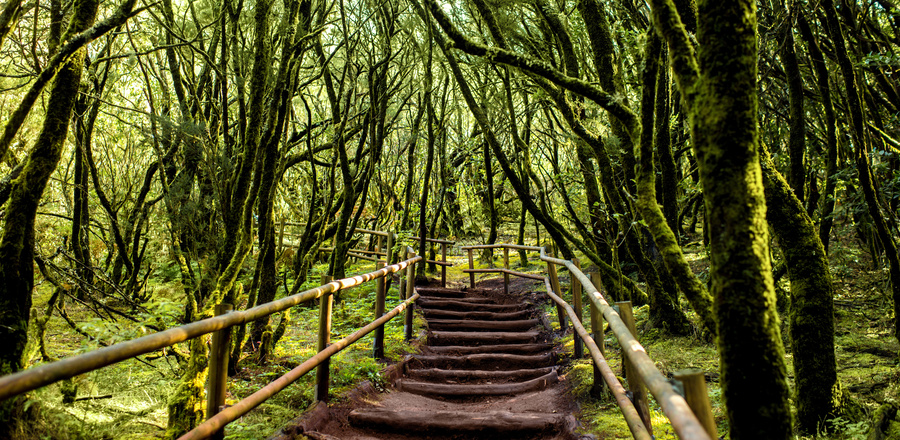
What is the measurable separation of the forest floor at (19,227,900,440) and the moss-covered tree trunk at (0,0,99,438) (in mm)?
273

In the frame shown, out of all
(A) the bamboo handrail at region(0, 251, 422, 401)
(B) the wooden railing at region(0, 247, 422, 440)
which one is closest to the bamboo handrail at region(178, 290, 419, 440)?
(B) the wooden railing at region(0, 247, 422, 440)

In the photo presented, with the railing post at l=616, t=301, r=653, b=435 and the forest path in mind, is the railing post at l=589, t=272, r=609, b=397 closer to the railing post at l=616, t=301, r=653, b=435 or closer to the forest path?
the forest path

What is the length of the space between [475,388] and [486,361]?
3.43ft

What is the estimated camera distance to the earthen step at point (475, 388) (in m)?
4.55

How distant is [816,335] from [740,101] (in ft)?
6.68

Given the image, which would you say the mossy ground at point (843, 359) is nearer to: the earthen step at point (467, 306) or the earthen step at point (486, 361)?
the earthen step at point (486, 361)

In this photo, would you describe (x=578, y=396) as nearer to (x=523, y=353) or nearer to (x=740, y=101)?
(x=523, y=353)

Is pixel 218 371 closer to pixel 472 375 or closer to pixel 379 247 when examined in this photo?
pixel 472 375

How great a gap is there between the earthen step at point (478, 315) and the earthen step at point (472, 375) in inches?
89.2

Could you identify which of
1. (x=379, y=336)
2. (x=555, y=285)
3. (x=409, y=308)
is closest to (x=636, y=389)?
(x=379, y=336)

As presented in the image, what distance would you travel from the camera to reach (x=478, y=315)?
7594 millimetres

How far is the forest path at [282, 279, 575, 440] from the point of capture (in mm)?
3381

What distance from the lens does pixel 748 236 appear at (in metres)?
1.44

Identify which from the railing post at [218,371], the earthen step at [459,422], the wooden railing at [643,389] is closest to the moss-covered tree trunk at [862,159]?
the wooden railing at [643,389]
